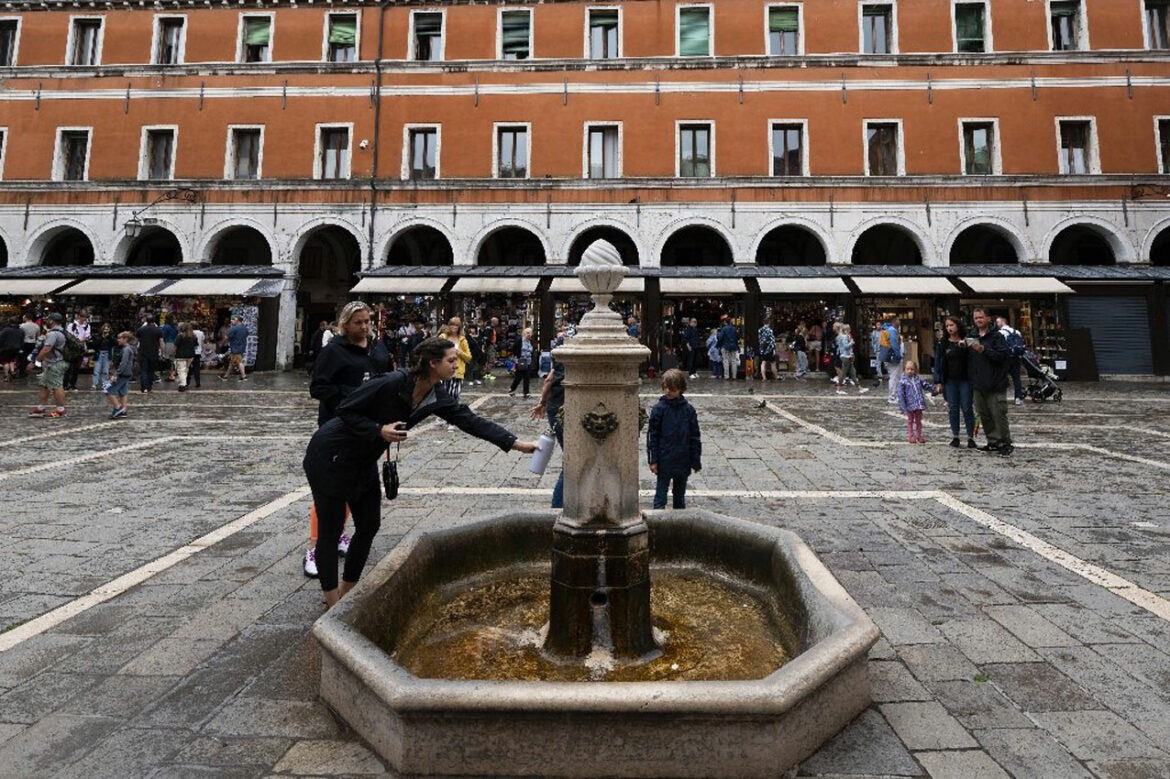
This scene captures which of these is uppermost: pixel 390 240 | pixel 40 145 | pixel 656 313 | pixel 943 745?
pixel 40 145

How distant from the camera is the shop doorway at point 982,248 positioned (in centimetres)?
2173

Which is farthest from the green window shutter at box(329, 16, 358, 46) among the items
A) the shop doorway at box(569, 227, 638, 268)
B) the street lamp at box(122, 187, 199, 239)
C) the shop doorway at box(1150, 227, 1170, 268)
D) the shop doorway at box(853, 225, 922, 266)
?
the shop doorway at box(1150, 227, 1170, 268)

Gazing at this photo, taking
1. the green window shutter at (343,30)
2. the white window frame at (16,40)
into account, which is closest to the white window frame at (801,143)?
the green window shutter at (343,30)

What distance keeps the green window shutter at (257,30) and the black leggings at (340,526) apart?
79.1ft

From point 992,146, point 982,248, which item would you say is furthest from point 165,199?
point 982,248

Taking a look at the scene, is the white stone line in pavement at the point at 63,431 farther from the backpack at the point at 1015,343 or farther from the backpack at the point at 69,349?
the backpack at the point at 1015,343

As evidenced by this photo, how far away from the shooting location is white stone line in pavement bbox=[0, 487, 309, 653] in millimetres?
3295

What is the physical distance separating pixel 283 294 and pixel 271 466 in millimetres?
15313

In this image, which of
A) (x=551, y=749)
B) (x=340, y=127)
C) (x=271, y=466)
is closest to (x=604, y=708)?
(x=551, y=749)

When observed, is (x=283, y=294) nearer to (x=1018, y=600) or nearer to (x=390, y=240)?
(x=390, y=240)

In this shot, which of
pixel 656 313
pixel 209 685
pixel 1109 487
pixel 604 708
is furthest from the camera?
pixel 656 313

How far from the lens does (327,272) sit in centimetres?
2420

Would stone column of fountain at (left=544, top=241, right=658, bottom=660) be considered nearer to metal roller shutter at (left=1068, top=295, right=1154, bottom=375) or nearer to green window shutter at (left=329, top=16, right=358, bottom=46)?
metal roller shutter at (left=1068, top=295, right=1154, bottom=375)

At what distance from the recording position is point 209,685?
9.27 feet
